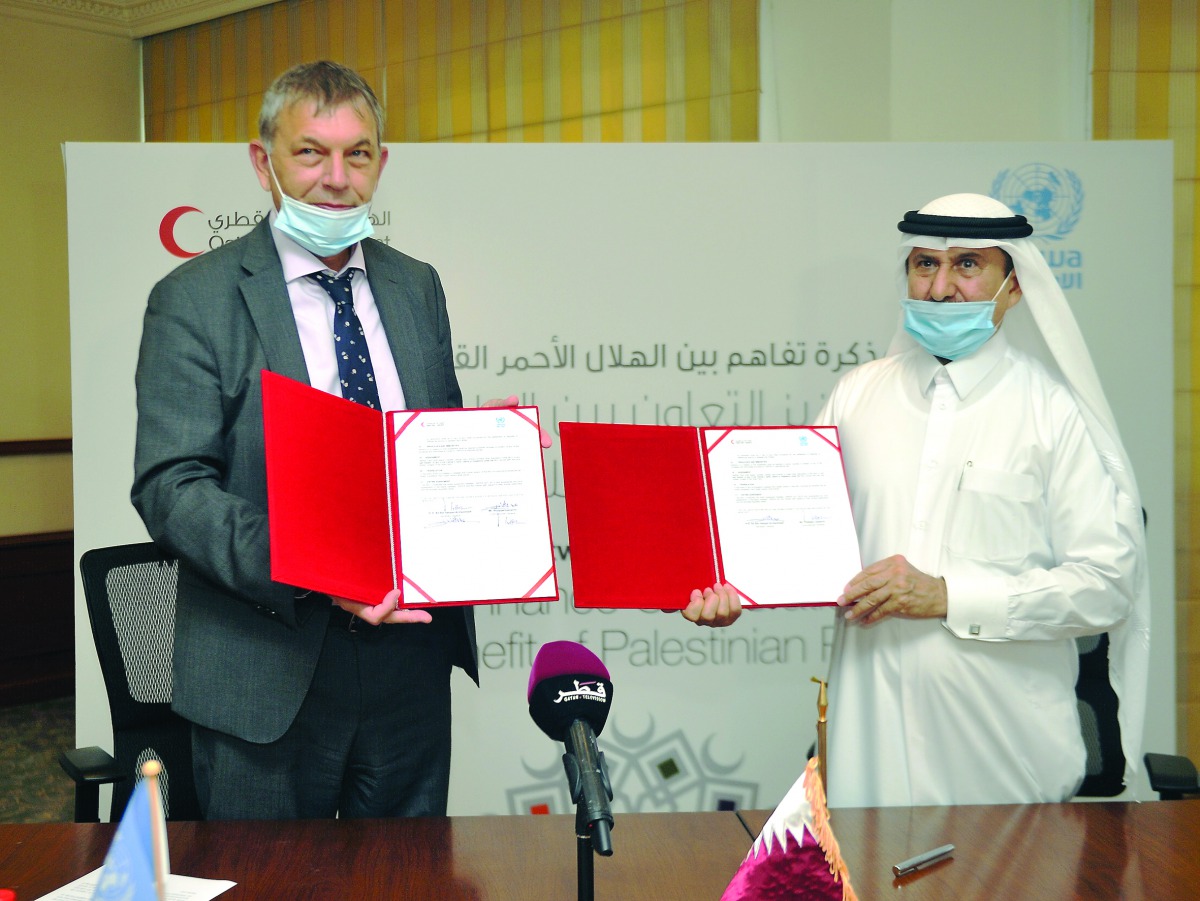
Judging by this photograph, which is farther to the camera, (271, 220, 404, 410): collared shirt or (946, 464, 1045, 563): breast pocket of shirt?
(946, 464, 1045, 563): breast pocket of shirt

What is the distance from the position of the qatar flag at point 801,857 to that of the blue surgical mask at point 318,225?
1.44 m

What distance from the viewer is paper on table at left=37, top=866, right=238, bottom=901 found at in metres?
1.44

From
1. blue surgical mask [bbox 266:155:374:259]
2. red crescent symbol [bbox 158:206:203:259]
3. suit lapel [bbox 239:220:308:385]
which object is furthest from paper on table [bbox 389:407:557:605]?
red crescent symbol [bbox 158:206:203:259]

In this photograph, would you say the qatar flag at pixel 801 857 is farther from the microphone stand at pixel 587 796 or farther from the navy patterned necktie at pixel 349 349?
the navy patterned necktie at pixel 349 349

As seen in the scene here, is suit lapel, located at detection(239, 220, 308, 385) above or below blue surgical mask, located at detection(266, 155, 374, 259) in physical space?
below

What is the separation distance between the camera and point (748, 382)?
3645 mm

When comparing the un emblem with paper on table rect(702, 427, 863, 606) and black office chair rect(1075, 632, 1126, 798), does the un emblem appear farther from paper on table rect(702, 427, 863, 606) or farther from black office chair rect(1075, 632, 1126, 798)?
paper on table rect(702, 427, 863, 606)

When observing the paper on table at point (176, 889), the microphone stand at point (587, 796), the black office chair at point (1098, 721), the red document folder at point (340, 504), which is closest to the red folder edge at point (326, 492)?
the red document folder at point (340, 504)

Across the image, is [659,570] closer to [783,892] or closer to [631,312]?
[783,892]

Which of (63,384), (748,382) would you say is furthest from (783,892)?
(63,384)

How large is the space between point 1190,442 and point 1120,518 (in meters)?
2.22

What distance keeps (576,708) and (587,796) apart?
15 cm

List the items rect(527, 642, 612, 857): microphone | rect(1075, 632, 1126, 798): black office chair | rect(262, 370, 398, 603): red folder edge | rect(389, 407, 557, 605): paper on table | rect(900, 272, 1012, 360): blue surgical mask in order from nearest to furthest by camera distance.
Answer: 1. rect(527, 642, 612, 857): microphone
2. rect(262, 370, 398, 603): red folder edge
3. rect(389, 407, 557, 605): paper on table
4. rect(900, 272, 1012, 360): blue surgical mask
5. rect(1075, 632, 1126, 798): black office chair

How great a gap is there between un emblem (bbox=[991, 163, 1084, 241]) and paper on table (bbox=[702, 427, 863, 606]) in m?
1.79
